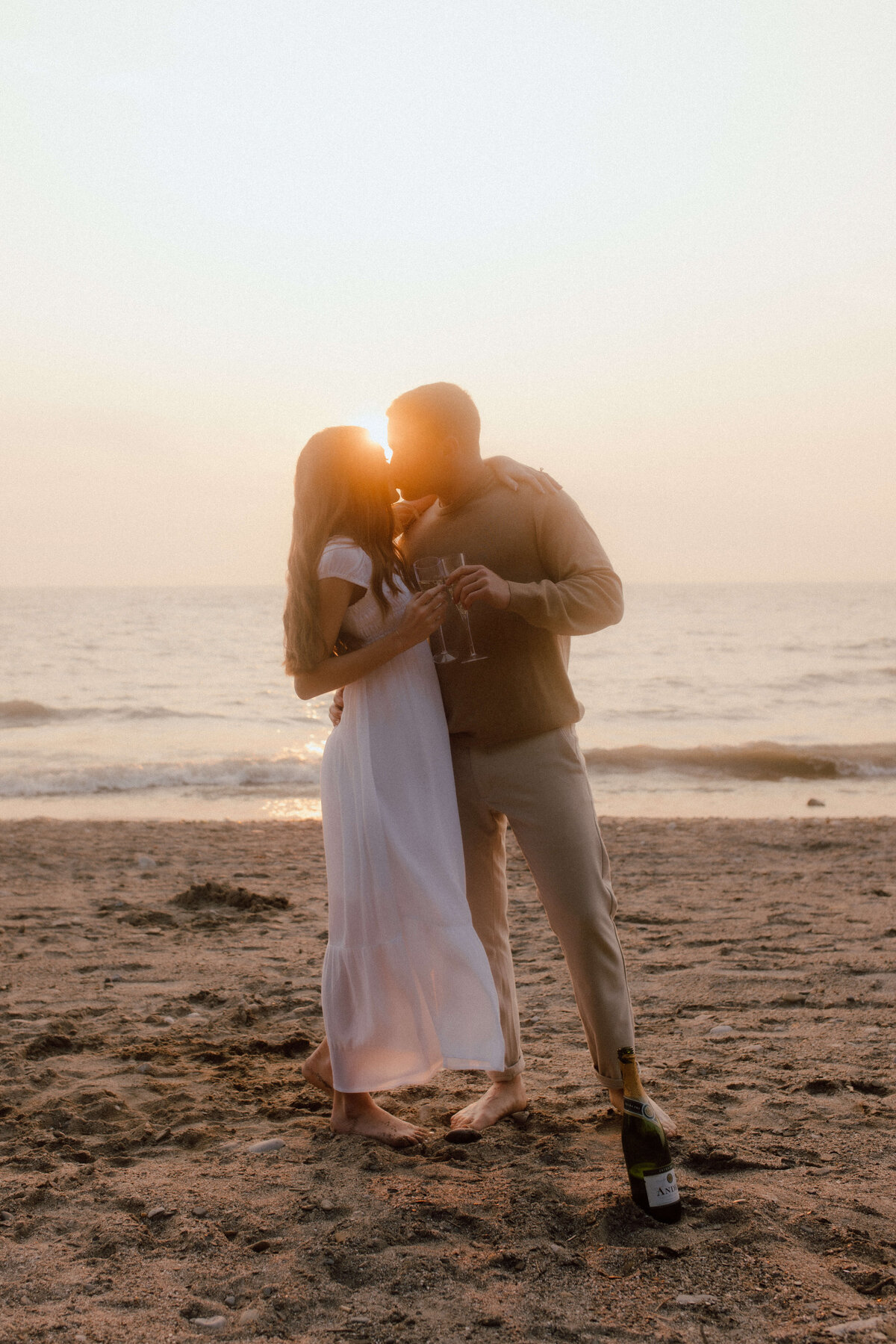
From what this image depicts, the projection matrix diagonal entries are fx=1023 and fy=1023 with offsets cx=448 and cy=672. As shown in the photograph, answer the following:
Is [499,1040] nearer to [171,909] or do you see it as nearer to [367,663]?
[367,663]

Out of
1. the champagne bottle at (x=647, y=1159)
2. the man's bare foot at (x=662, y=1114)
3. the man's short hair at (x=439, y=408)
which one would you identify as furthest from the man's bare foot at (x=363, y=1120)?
the man's short hair at (x=439, y=408)

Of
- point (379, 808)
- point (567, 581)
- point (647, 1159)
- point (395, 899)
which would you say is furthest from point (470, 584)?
point (647, 1159)

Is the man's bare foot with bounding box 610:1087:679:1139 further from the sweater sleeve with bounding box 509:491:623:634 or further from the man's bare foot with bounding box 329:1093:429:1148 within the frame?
the sweater sleeve with bounding box 509:491:623:634

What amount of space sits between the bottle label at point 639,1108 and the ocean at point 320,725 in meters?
8.80

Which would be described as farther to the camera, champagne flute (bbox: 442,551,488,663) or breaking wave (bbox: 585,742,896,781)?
breaking wave (bbox: 585,742,896,781)

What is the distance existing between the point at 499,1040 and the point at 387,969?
39 centimetres

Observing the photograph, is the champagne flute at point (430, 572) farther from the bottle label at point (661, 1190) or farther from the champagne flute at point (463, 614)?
the bottle label at point (661, 1190)

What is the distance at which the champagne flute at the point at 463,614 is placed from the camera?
9.84 feet

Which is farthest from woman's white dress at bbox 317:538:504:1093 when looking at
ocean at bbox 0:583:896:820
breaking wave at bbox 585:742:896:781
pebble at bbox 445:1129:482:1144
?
breaking wave at bbox 585:742:896:781

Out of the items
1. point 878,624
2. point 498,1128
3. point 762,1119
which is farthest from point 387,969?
point 878,624

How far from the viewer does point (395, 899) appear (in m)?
3.10

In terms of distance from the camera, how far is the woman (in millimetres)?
3066

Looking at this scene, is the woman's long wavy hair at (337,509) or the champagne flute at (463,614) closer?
the champagne flute at (463,614)

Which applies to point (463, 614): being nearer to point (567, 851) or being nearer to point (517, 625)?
point (517, 625)
